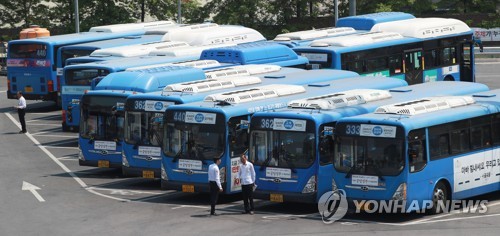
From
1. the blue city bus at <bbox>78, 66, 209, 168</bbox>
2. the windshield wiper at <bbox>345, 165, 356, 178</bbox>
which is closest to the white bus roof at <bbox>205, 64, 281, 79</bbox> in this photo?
the blue city bus at <bbox>78, 66, 209, 168</bbox>

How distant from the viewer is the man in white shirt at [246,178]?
25125mm

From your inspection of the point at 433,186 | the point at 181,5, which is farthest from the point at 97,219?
the point at 181,5

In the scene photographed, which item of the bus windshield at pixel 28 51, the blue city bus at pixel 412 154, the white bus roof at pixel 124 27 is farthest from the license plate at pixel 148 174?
the white bus roof at pixel 124 27

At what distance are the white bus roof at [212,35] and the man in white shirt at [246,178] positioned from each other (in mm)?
17704

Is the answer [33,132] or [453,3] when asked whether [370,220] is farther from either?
[453,3]

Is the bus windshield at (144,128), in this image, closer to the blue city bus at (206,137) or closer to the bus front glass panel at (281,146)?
the blue city bus at (206,137)

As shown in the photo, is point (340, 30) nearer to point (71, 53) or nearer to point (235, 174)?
point (71, 53)

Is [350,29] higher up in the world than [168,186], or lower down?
higher up

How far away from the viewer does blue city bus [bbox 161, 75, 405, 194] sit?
2655 cm

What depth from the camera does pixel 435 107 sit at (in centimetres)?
2562

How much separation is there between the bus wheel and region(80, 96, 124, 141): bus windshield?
31.1 ft

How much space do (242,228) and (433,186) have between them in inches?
157

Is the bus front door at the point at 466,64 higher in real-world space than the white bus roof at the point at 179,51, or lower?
lower

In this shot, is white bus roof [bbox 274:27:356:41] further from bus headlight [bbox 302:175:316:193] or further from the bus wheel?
the bus wheel
